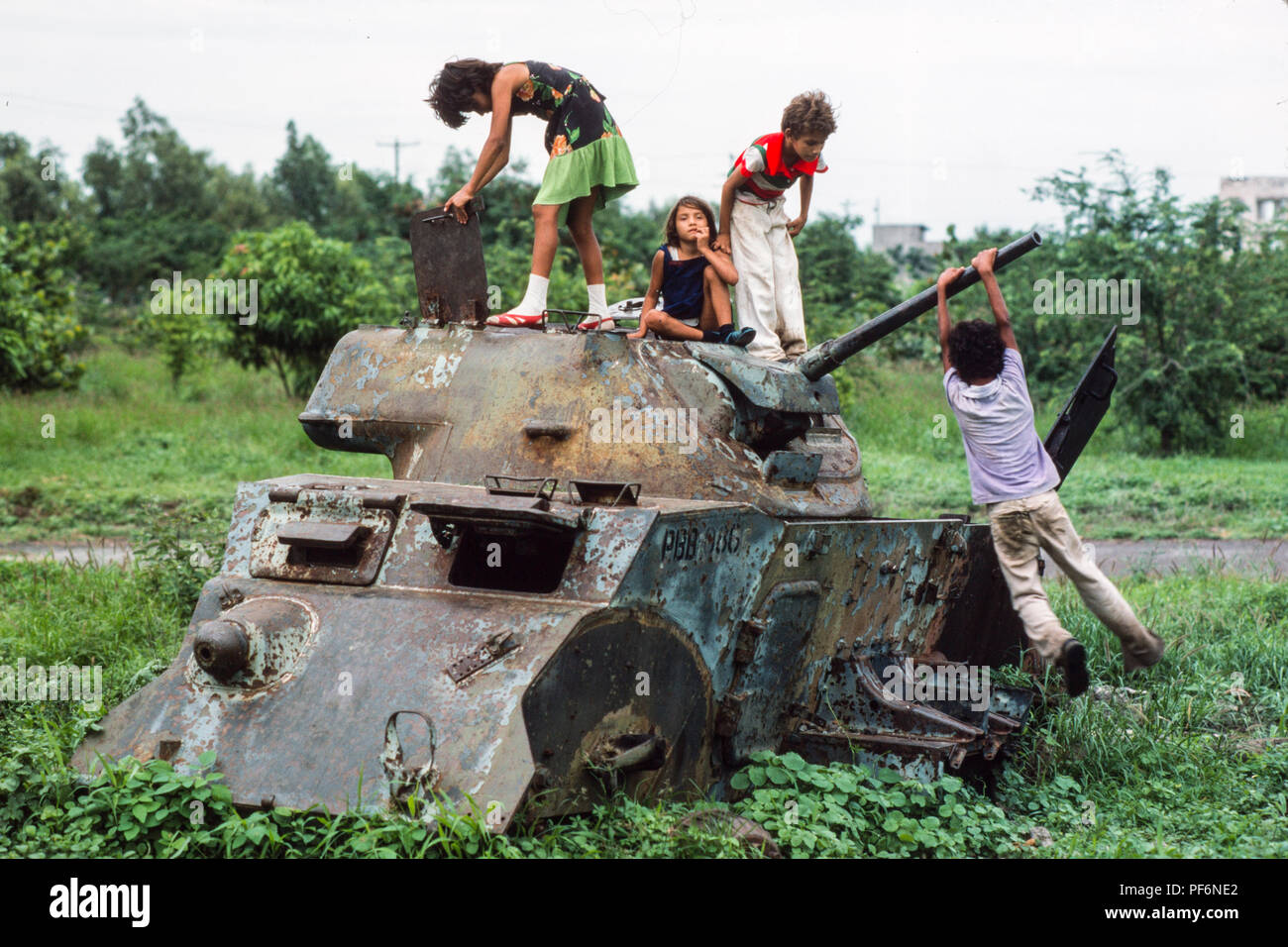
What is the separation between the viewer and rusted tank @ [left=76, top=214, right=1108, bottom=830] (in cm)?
423

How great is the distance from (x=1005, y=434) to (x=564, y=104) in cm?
223

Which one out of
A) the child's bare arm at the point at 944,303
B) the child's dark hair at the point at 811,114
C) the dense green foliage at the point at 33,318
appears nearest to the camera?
the child's bare arm at the point at 944,303

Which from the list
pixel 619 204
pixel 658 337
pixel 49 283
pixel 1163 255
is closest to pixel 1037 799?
pixel 658 337

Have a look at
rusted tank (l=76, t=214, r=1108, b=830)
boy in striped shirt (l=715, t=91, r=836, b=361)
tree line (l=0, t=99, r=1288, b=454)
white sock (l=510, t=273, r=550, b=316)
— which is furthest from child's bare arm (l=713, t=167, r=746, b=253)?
tree line (l=0, t=99, r=1288, b=454)

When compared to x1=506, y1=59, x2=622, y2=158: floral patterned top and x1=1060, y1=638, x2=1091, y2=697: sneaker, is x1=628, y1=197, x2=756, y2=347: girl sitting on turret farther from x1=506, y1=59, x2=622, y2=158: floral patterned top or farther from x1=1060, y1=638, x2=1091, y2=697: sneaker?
x1=1060, y1=638, x2=1091, y2=697: sneaker

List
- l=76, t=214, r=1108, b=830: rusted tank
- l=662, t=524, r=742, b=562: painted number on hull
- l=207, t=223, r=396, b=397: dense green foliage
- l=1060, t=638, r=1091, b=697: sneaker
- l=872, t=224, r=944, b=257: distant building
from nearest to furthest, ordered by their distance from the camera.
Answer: l=76, t=214, r=1108, b=830: rusted tank → l=662, t=524, r=742, b=562: painted number on hull → l=1060, t=638, r=1091, b=697: sneaker → l=207, t=223, r=396, b=397: dense green foliage → l=872, t=224, r=944, b=257: distant building

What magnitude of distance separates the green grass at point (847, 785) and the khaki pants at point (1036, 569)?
604 millimetres

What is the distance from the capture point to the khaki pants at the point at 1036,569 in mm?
5605

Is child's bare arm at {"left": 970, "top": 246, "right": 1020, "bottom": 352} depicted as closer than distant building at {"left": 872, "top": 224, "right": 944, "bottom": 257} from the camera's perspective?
Yes

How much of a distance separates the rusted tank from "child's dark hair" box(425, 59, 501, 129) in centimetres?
47

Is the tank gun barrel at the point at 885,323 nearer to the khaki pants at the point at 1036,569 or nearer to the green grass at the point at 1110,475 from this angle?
the khaki pants at the point at 1036,569

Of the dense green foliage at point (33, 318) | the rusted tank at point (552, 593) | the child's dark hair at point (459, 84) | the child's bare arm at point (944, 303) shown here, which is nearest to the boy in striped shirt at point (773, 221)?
the rusted tank at point (552, 593)

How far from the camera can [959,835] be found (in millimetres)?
4805

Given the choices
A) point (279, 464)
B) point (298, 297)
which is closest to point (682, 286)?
point (279, 464)
